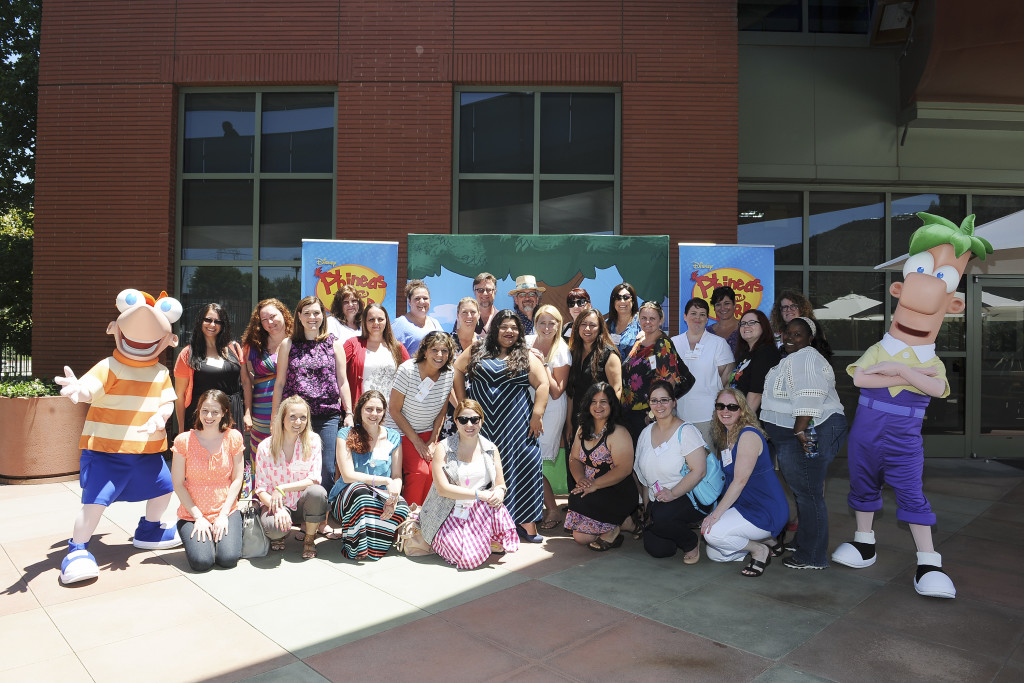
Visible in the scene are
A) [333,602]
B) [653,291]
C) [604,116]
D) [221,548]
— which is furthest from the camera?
[604,116]

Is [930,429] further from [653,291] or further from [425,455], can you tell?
[425,455]

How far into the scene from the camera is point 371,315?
208 inches

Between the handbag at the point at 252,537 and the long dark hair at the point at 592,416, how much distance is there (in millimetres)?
2286

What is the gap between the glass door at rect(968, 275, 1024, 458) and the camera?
884cm

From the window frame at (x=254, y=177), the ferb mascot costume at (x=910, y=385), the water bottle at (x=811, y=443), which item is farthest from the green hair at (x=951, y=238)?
the window frame at (x=254, y=177)

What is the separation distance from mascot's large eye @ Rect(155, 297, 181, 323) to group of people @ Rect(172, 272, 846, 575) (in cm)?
31

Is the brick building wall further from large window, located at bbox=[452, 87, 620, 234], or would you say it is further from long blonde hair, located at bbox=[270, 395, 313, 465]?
long blonde hair, located at bbox=[270, 395, 313, 465]

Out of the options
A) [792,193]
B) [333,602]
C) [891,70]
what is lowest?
[333,602]

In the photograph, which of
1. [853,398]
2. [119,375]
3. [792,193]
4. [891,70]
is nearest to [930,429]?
[853,398]

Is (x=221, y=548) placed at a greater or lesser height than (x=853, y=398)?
lesser

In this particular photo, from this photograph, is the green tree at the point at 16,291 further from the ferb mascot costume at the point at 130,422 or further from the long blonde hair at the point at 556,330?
the long blonde hair at the point at 556,330

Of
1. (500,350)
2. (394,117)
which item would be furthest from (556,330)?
(394,117)

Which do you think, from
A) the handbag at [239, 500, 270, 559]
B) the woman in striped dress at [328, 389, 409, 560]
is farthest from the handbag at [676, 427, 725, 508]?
the handbag at [239, 500, 270, 559]

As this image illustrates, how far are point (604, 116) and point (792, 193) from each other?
278 centimetres
